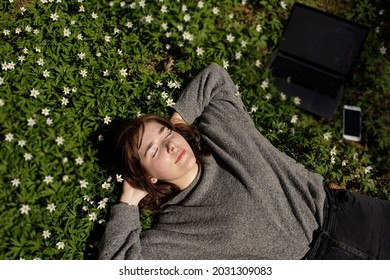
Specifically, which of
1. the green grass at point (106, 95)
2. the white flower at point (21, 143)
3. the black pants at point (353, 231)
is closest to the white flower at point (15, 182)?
the green grass at point (106, 95)

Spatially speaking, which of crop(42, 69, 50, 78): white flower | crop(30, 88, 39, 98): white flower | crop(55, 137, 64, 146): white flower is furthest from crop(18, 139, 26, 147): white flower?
crop(42, 69, 50, 78): white flower

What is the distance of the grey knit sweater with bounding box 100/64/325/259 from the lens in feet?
9.77

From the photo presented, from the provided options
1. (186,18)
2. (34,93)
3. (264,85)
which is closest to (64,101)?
(34,93)

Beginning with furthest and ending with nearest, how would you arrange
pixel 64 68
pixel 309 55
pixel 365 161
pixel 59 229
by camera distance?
1. pixel 309 55
2. pixel 365 161
3. pixel 64 68
4. pixel 59 229

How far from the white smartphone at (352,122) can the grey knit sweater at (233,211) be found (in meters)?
1.11

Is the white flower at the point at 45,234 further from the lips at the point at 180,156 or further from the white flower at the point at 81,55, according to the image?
the white flower at the point at 81,55

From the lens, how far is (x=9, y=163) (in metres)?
3.28

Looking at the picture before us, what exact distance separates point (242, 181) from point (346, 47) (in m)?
2.23

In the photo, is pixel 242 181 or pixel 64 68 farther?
pixel 64 68

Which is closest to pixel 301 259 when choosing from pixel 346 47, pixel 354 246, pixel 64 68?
pixel 354 246

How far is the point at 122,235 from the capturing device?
3.04 m

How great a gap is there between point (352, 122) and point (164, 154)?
97.3 inches

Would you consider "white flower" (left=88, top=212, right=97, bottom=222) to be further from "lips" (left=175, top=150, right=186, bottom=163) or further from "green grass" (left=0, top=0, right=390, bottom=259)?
"lips" (left=175, top=150, right=186, bottom=163)
